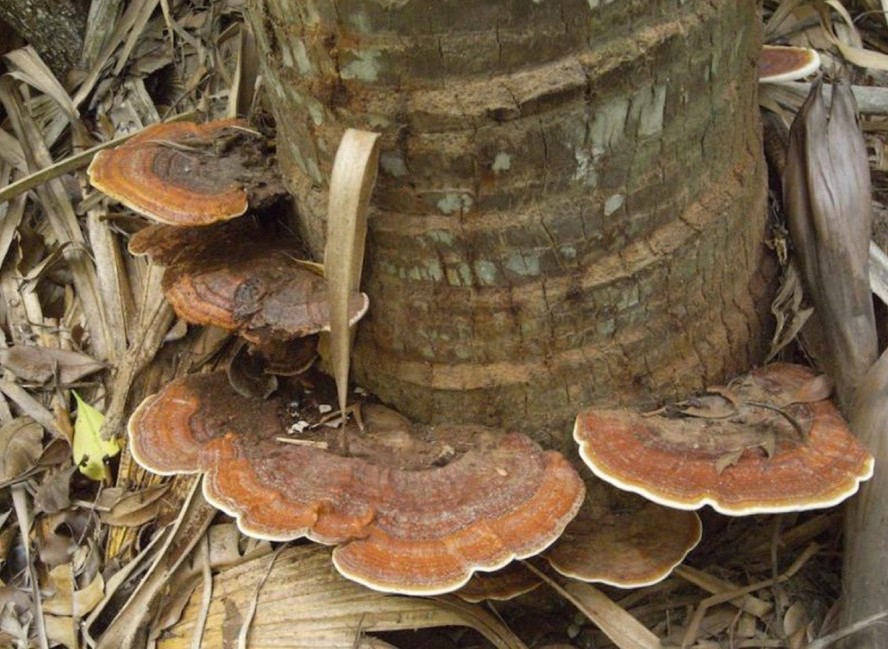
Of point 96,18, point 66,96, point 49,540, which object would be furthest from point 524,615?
point 96,18

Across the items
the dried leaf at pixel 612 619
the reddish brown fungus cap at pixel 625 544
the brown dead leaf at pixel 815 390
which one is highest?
the brown dead leaf at pixel 815 390

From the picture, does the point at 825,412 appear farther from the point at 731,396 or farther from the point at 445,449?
the point at 445,449

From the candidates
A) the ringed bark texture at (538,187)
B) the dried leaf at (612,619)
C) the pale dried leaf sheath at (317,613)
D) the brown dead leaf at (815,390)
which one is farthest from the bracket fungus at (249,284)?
the brown dead leaf at (815,390)

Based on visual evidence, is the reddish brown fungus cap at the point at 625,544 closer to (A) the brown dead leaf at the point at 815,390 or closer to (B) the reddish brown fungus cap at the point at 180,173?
(A) the brown dead leaf at the point at 815,390

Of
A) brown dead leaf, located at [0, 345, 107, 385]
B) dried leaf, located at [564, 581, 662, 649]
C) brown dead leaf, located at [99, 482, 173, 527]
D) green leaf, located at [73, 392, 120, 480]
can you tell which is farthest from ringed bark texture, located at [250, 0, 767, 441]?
brown dead leaf, located at [0, 345, 107, 385]

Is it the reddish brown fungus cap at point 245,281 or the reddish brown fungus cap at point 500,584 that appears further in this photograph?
the reddish brown fungus cap at point 500,584

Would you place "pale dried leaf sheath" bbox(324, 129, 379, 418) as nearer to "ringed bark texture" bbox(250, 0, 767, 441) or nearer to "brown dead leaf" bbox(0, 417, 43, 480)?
Result: "ringed bark texture" bbox(250, 0, 767, 441)
